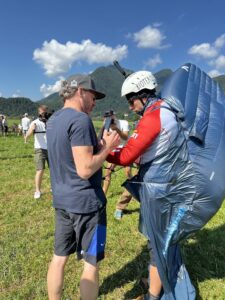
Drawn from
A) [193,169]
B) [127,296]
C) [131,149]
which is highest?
[131,149]

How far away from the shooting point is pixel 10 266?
4992mm

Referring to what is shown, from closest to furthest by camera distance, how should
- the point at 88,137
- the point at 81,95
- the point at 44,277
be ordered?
1. the point at 88,137
2. the point at 81,95
3. the point at 44,277

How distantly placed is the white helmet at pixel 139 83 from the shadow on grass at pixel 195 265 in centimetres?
249

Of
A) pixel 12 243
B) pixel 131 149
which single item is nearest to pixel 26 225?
pixel 12 243

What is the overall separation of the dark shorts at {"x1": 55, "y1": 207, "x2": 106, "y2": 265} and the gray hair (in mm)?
1098

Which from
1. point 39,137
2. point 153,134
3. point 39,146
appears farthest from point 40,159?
point 153,134

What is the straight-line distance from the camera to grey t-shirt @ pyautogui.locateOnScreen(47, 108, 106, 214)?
3.04 metres

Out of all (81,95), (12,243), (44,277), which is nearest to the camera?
(81,95)

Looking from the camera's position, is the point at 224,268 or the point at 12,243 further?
the point at 12,243

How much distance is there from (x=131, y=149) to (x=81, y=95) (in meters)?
0.68

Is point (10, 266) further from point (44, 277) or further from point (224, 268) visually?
point (224, 268)

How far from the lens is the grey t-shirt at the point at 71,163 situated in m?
3.04

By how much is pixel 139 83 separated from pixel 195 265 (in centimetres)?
288

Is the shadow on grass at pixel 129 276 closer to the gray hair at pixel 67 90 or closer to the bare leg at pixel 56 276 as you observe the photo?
the bare leg at pixel 56 276
